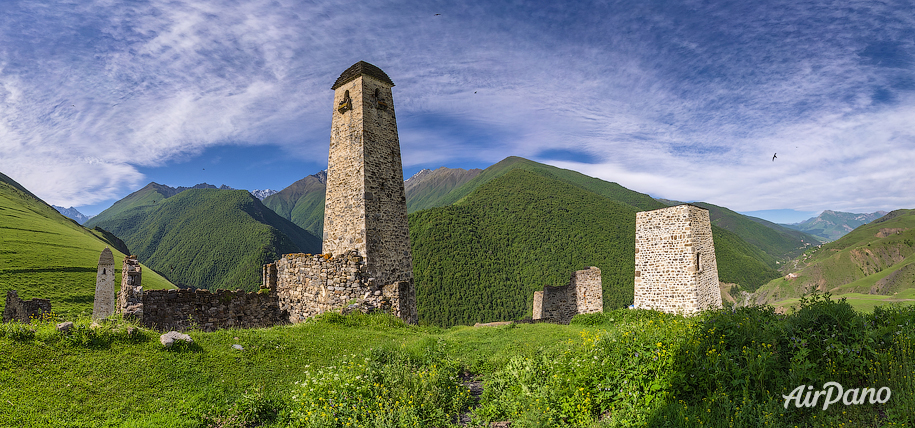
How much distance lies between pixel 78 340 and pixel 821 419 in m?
10.9

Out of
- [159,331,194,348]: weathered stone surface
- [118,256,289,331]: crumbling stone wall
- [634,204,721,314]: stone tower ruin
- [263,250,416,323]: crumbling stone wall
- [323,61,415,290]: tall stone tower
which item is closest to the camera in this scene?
[159,331,194,348]: weathered stone surface

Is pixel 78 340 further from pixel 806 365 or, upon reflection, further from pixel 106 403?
pixel 806 365

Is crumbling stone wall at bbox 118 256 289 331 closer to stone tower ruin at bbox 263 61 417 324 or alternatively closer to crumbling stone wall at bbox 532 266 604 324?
stone tower ruin at bbox 263 61 417 324

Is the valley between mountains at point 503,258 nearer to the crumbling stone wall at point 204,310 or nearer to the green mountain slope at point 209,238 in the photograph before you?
the green mountain slope at point 209,238

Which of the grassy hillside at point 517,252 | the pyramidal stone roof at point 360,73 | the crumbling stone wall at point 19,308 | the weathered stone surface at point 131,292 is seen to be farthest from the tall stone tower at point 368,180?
the grassy hillside at point 517,252

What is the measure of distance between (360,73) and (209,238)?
13815 cm

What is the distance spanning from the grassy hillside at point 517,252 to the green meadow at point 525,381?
45.0m

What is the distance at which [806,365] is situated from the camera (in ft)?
16.1

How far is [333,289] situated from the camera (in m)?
12.8

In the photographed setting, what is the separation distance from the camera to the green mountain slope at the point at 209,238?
104m

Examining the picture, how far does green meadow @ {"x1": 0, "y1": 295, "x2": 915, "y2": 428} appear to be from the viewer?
4875 millimetres

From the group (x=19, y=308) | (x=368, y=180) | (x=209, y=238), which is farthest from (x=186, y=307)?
(x=209, y=238)

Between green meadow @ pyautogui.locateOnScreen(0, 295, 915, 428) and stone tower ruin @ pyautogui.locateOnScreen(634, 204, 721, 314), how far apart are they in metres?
10.7

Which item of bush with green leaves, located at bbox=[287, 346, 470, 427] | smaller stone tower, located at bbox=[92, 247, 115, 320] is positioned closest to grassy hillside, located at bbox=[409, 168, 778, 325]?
smaller stone tower, located at bbox=[92, 247, 115, 320]
